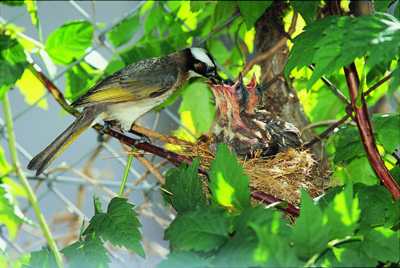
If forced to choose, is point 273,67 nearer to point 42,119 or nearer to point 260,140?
point 260,140

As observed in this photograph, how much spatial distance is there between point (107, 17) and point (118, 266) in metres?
1.85

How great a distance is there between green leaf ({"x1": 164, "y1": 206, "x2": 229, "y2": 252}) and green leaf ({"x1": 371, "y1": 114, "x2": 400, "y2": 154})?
54 centimetres

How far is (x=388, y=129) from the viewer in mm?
1237

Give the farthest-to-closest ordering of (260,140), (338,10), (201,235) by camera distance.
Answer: (260,140)
(338,10)
(201,235)

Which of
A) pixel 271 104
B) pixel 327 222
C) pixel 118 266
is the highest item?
pixel 327 222

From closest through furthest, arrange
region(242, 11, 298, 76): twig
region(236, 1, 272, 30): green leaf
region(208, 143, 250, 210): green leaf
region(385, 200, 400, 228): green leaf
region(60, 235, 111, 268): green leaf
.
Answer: region(208, 143, 250, 210): green leaf, region(385, 200, 400, 228): green leaf, region(60, 235, 111, 268): green leaf, region(236, 1, 272, 30): green leaf, region(242, 11, 298, 76): twig

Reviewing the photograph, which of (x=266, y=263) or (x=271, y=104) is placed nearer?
(x=266, y=263)

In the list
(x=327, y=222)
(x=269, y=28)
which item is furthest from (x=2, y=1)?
(x=327, y=222)

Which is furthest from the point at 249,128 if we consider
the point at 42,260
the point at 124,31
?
the point at 42,260

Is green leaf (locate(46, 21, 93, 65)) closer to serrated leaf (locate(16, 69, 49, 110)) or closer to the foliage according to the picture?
the foliage

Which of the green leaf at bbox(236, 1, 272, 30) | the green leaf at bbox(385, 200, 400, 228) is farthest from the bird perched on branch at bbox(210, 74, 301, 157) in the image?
the green leaf at bbox(385, 200, 400, 228)

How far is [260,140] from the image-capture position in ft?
5.75

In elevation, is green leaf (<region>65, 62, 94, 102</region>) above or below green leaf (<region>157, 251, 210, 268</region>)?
above

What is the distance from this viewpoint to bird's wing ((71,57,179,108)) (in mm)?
1792
